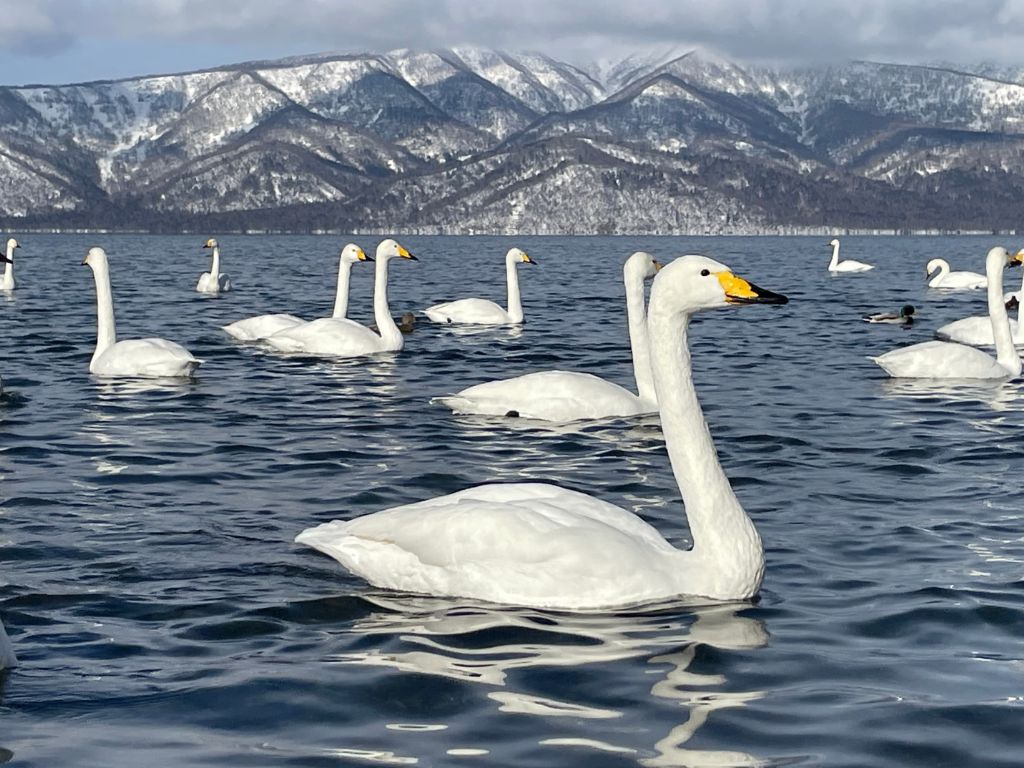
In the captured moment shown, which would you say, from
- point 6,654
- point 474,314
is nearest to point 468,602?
point 6,654

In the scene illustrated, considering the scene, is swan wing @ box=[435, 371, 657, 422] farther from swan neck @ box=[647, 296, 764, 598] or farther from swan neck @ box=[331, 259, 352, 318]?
swan neck @ box=[331, 259, 352, 318]

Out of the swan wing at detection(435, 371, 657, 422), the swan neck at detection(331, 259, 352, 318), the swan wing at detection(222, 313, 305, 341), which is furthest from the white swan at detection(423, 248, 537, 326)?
the swan wing at detection(435, 371, 657, 422)

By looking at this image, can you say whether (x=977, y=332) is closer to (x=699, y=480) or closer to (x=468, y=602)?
(x=699, y=480)

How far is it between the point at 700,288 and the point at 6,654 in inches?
175

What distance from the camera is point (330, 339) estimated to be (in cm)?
2459

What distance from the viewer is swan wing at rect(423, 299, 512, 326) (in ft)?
108

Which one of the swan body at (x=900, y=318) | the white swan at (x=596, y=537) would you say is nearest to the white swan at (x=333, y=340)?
the swan body at (x=900, y=318)

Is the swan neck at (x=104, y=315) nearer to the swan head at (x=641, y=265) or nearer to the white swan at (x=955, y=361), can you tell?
the swan head at (x=641, y=265)

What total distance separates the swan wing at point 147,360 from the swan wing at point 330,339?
3.66 meters

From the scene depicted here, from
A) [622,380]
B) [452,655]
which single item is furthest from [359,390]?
[452,655]

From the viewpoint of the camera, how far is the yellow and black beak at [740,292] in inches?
344

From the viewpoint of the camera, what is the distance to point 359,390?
68.4 feet

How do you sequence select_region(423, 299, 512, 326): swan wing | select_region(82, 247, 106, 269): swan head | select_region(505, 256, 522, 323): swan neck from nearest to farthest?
select_region(82, 247, 106, 269): swan head, select_region(423, 299, 512, 326): swan wing, select_region(505, 256, 522, 323): swan neck

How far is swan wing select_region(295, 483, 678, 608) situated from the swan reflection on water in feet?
0.40
